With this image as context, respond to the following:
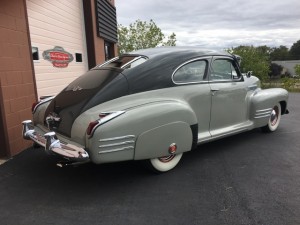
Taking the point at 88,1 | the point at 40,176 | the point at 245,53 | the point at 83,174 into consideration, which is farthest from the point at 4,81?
the point at 245,53

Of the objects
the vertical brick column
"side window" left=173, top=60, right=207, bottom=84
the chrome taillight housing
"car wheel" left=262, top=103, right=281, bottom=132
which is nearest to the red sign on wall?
the vertical brick column

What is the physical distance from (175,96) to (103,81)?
0.97m

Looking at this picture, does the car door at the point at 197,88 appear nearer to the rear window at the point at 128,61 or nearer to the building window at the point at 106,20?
the rear window at the point at 128,61

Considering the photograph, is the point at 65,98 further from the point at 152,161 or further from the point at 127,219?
the point at 127,219

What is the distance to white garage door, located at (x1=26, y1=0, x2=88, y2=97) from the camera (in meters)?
6.50

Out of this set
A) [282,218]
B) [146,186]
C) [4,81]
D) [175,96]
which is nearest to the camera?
[282,218]

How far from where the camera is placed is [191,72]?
173 inches

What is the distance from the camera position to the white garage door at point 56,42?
6496mm

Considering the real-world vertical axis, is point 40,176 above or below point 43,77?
below

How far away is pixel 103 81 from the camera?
383cm

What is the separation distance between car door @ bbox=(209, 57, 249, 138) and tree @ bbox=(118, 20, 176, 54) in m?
25.9

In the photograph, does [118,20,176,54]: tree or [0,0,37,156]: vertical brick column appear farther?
[118,20,176,54]: tree

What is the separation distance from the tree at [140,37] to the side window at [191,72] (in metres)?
26.3

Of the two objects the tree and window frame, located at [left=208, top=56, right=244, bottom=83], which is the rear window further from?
the tree
